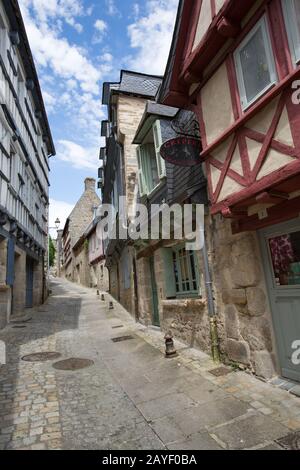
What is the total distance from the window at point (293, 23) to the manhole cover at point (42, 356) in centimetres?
620

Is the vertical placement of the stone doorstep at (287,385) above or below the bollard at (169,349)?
below

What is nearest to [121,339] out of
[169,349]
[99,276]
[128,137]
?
[169,349]

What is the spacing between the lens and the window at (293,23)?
10.9 feet

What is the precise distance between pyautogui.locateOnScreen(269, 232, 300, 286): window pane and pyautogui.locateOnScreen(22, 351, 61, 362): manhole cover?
4.47 meters

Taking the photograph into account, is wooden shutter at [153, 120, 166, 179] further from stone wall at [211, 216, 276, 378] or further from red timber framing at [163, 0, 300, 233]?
stone wall at [211, 216, 276, 378]

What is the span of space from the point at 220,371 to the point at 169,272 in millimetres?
3202

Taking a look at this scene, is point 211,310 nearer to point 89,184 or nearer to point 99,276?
point 99,276

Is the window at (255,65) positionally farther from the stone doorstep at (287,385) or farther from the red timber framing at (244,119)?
the stone doorstep at (287,385)

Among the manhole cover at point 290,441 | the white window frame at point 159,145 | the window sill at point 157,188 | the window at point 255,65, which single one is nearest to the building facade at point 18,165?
the window sill at point 157,188

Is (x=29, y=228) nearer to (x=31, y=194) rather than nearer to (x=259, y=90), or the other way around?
(x=31, y=194)

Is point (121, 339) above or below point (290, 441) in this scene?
above

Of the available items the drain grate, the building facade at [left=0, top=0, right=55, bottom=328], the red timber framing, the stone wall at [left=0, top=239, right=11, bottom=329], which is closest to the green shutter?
the drain grate

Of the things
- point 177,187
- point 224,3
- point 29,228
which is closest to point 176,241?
point 177,187

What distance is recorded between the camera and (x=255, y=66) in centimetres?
396
